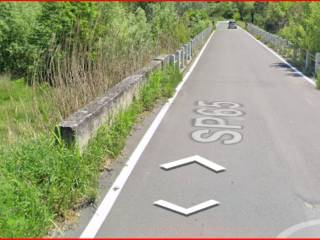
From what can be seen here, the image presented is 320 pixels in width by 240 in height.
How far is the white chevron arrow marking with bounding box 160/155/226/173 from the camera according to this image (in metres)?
6.00

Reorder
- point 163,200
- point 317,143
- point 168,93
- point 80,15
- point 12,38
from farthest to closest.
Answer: point 12,38 → point 80,15 → point 168,93 → point 317,143 → point 163,200

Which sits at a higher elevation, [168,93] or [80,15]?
[80,15]

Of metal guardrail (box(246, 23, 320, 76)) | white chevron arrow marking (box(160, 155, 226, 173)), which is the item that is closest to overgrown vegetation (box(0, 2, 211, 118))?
white chevron arrow marking (box(160, 155, 226, 173))

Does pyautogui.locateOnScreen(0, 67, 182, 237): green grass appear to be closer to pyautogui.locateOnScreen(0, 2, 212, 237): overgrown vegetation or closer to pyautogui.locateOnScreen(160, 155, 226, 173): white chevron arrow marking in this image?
pyautogui.locateOnScreen(0, 2, 212, 237): overgrown vegetation

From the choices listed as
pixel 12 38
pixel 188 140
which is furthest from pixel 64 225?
pixel 12 38

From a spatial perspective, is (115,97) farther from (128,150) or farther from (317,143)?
(317,143)

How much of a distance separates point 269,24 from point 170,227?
50.7m

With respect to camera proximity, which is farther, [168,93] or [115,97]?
[168,93]

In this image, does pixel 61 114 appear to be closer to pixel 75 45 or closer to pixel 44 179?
pixel 75 45

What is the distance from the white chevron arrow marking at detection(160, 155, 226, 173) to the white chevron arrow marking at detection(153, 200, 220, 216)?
42.6 inches

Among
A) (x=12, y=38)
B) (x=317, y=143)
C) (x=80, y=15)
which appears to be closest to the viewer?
(x=317, y=143)

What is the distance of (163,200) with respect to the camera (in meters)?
4.94

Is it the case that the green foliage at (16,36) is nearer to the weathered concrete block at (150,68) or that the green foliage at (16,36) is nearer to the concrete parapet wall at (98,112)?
the weathered concrete block at (150,68)

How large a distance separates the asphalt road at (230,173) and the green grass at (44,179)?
54cm
